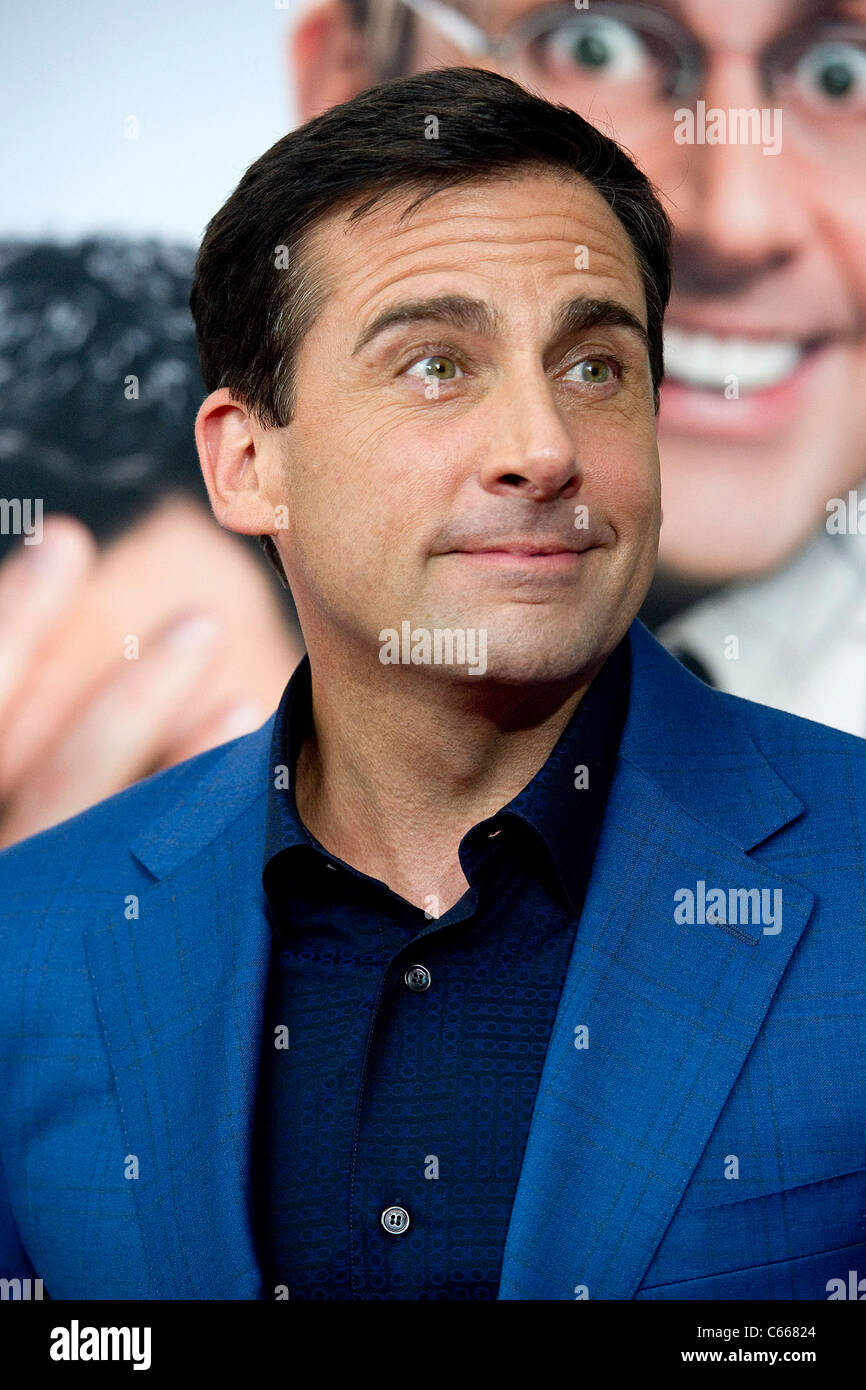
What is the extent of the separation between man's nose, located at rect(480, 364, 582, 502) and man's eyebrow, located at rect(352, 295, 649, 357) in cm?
7

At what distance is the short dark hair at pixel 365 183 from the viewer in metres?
1.72

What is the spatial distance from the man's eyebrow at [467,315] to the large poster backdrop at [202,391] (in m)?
1.01

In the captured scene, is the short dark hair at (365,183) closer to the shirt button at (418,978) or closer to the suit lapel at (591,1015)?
the suit lapel at (591,1015)

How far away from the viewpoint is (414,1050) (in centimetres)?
163

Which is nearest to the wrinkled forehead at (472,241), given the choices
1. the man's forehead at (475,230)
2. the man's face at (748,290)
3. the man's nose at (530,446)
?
the man's forehead at (475,230)

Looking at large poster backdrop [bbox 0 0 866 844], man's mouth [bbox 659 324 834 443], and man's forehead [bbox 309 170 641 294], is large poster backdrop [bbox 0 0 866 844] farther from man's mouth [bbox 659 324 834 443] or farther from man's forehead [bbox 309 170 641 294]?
man's forehead [bbox 309 170 641 294]

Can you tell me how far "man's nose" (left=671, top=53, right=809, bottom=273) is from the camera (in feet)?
8.70

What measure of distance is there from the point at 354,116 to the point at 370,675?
2.05 feet

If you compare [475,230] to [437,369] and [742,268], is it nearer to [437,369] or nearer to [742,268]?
[437,369]

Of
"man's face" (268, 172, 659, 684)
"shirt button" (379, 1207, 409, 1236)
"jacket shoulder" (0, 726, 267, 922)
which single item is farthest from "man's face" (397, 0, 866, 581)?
"shirt button" (379, 1207, 409, 1236)

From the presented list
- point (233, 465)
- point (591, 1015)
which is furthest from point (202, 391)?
point (591, 1015)

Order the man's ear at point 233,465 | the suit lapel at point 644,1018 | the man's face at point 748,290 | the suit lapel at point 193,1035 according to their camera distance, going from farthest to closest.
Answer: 1. the man's face at point 748,290
2. the man's ear at point 233,465
3. the suit lapel at point 193,1035
4. the suit lapel at point 644,1018
